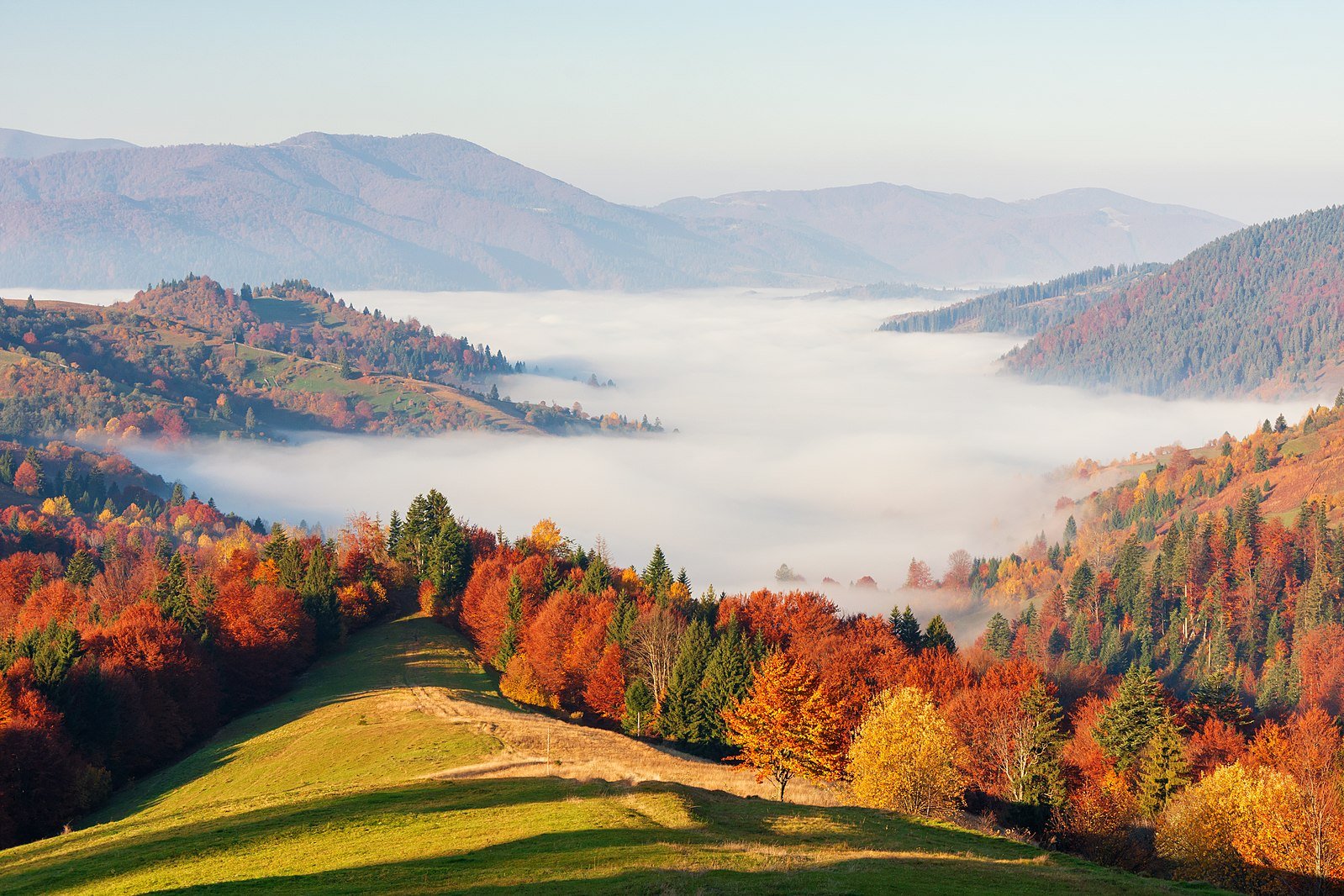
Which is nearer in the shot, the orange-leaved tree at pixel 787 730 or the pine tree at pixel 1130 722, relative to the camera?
the orange-leaved tree at pixel 787 730

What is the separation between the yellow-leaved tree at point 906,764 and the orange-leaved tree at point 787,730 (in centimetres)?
366

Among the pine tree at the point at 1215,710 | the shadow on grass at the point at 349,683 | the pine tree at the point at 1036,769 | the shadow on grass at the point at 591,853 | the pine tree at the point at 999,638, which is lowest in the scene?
the pine tree at the point at 999,638

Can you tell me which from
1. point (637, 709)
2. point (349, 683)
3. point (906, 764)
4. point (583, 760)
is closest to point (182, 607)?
point (349, 683)

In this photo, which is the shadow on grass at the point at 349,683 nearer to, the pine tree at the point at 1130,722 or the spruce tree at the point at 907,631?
the spruce tree at the point at 907,631

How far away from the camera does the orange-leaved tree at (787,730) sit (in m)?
64.1

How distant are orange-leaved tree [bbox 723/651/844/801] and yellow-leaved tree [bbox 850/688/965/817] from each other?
3662mm

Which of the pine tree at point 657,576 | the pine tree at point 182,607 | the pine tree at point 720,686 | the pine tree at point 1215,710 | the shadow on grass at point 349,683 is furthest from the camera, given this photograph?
the pine tree at point 657,576

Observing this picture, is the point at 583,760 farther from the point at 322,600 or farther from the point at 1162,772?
the point at 322,600

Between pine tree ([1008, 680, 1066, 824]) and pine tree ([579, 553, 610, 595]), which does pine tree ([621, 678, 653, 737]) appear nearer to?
pine tree ([579, 553, 610, 595])

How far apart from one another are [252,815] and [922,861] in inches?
1128

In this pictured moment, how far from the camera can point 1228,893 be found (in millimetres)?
41125

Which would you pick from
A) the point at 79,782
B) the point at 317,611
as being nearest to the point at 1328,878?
the point at 79,782

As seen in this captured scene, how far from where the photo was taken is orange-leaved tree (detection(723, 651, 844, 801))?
64062 mm

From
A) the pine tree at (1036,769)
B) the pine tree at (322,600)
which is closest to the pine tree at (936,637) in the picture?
the pine tree at (1036,769)
